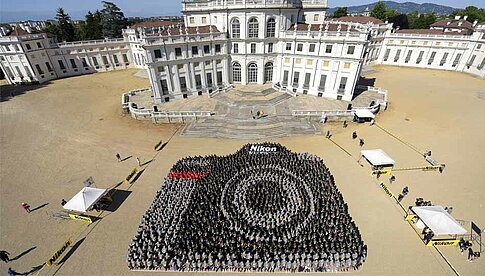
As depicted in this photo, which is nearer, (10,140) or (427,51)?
(10,140)

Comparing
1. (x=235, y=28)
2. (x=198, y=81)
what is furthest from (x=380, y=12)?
(x=198, y=81)

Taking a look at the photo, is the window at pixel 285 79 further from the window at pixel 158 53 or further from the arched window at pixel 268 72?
the window at pixel 158 53

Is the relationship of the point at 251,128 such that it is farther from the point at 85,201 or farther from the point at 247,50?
the point at 85,201

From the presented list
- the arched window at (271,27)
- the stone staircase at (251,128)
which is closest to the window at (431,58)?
the arched window at (271,27)

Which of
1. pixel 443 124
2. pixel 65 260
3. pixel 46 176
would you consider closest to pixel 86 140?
pixel 46 176

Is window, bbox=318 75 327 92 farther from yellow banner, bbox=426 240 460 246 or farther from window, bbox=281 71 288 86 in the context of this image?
yellow banner, bbox=426 240 460 246

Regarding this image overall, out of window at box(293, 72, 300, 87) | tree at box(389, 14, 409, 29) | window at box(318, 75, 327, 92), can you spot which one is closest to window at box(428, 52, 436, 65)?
tree at box(389, 14, 409, 29)

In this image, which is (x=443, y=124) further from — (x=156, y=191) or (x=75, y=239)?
→ (x=75, y=239)
